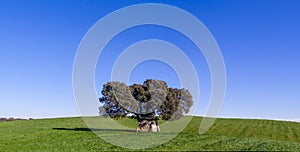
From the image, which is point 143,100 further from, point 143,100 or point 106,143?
point 106,143

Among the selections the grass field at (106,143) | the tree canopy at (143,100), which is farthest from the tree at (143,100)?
the grass field at (106,143)

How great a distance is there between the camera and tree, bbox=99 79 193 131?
52.6 metres

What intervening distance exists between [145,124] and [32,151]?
95.6 feet

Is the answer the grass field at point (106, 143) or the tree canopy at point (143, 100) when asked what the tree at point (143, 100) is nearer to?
the tree canopy at point (143, 100)

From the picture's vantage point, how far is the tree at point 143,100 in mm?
52562

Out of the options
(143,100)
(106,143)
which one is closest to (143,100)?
(143,100)

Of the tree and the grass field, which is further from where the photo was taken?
the tree

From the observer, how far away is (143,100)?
5247 centimetres

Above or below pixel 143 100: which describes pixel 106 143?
below

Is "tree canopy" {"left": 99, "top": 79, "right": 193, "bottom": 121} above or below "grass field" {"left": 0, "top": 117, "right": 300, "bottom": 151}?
above

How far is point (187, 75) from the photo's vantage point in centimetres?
3866

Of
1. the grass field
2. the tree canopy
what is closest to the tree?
the tree canopy

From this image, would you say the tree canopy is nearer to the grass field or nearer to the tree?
the tree

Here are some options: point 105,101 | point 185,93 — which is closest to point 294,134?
point 185,93
